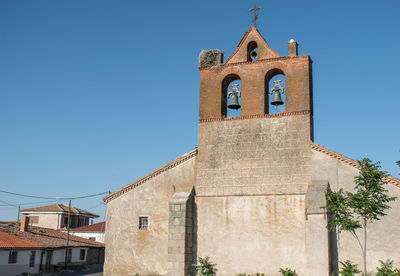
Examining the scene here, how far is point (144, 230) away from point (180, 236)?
7.70 feet

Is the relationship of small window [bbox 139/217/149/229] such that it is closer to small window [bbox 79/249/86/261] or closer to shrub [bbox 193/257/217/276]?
shrub [bbox 193/257/217/276]

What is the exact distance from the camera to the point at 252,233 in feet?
62.1

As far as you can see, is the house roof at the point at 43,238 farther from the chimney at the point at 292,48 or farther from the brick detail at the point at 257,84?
the chimney at the point at 292,48

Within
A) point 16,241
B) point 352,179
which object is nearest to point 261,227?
point 352,179

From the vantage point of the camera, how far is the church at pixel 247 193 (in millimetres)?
17594

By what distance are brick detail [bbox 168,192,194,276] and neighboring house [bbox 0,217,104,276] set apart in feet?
43.0

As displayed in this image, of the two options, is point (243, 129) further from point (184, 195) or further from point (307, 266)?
point (307, 266)

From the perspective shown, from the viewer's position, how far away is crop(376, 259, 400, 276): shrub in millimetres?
16031

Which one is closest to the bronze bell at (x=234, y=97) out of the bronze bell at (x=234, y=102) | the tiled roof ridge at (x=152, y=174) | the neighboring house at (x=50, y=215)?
the bronze bell at (x=234, y=102)

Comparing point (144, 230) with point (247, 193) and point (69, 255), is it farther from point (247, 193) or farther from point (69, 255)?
point (69, 255)

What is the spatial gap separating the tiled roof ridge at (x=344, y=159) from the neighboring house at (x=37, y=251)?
1983cm

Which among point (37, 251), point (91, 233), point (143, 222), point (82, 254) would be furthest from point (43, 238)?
point (143, 222)

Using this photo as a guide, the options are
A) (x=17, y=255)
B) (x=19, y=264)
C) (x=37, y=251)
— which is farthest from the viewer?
(x=37, y=251)

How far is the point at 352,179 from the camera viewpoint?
1791cm
